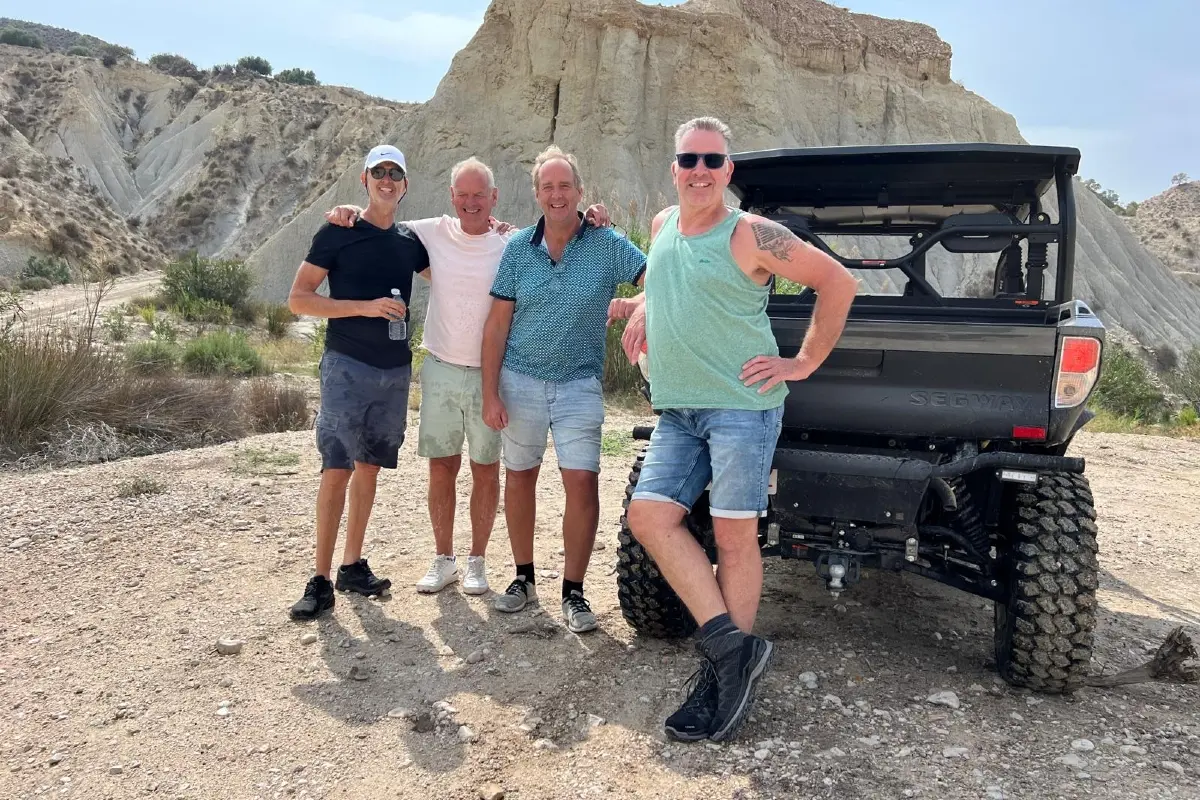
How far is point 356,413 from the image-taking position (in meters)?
4.14

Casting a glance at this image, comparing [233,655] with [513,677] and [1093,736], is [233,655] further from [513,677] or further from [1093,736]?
[1093,736]

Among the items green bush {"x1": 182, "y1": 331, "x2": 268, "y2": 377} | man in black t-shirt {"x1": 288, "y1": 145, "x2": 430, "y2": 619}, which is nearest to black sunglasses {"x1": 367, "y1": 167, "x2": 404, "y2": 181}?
man in black t-shirt {"x1": 288, "y1": 145, "x2": 430, "y2": 619}

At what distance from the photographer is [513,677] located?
3.46 m

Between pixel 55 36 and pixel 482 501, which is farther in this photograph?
pixel 55 36

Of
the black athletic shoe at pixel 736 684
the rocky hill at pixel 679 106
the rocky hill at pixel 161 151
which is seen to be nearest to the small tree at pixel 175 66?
the rocky hill at pixel 161 151

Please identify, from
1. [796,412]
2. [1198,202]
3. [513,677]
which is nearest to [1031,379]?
[796,412]

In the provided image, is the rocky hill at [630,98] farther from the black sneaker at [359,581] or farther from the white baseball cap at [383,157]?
the black sneaker at [359,581]

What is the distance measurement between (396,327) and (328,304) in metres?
0.32

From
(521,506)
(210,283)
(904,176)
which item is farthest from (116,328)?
(904,176)

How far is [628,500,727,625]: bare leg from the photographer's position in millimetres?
3027

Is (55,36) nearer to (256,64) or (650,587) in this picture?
(256,64)

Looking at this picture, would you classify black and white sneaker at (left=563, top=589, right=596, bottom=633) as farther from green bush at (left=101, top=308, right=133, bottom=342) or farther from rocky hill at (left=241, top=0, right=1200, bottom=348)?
rocky hill at (left=241, top=0, right=1200, bottom=348)

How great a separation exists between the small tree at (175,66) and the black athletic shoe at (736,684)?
67907mm

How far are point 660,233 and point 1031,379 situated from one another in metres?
1.42
